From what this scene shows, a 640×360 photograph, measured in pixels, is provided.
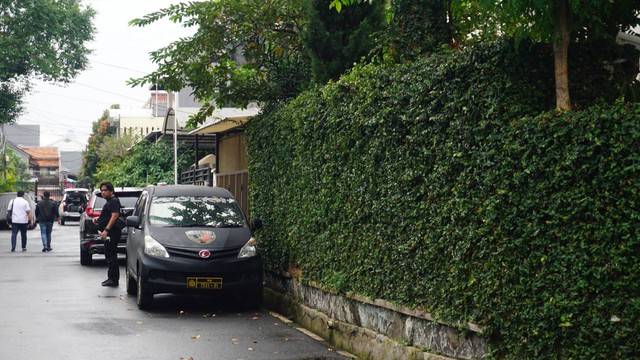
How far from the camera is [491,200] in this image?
718 cm

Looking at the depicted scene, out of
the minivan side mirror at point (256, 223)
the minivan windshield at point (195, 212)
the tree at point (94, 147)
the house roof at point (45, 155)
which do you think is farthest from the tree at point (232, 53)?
the house roof at point (45, 155)

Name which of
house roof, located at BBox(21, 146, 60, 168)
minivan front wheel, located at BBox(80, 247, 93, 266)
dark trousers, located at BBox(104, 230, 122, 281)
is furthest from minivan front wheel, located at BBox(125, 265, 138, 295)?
house roof, located at BBox(21, 146, 60, 168)

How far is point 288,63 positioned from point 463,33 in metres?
6.50

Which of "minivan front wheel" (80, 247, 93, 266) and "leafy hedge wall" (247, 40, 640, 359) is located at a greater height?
"leafy hedge wall" (247, 40, 640, 359)

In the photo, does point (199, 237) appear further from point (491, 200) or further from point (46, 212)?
point (46, 212)

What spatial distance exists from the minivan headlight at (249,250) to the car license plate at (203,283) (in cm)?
60

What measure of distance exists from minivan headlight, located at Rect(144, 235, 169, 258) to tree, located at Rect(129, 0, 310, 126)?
14.9ft

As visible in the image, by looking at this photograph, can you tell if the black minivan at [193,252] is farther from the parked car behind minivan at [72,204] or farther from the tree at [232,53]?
the parked car behind minivan at [72,204]

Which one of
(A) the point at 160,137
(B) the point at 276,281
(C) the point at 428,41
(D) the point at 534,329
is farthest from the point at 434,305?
(A) the point at 160,137

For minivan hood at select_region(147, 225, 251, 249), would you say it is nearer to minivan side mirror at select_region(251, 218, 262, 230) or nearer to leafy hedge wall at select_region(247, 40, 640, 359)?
minivan side mirror at select_region(251, 218, 262, 230)

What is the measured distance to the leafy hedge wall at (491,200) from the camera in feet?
19.7

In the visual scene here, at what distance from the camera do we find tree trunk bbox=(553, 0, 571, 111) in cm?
702

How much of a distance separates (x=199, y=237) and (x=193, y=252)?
0.32 m

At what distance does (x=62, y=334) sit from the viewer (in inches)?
449
